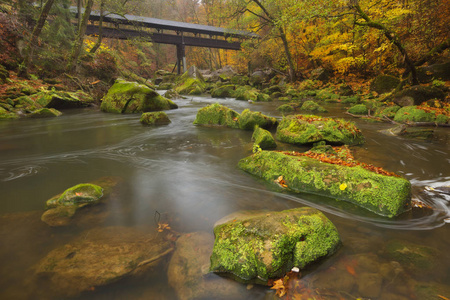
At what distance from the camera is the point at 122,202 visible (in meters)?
3.62

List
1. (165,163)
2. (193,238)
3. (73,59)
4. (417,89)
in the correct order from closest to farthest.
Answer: (193,238)
(165,163)
(417,89)
(73,59)

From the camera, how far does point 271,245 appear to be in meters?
2.16

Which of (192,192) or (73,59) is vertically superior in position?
(73,59)

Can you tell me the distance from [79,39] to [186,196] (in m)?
15.3

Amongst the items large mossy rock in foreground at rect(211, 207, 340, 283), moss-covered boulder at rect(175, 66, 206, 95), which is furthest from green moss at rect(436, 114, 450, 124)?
moss-covered boulder at rect(175, 66, 206, 95)

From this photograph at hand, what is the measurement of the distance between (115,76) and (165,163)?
1588 cm

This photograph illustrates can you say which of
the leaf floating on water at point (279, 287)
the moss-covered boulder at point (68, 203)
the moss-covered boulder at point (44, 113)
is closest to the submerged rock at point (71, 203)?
the moss-covered boulder at point (68, 203)

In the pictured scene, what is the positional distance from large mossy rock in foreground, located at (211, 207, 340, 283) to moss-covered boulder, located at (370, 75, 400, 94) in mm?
14391

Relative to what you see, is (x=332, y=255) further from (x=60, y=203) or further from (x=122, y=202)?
(x=60, y=203)

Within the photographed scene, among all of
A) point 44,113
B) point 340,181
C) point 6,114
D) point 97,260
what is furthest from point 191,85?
point 97,260

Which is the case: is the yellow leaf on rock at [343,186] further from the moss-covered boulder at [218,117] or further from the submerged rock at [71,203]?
the moss-covered boulder at [218,117]

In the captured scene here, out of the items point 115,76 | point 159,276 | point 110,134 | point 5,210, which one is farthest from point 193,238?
point 115,76

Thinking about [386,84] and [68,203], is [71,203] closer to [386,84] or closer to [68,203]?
[68,203]

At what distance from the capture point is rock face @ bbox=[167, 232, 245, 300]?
208 cm
